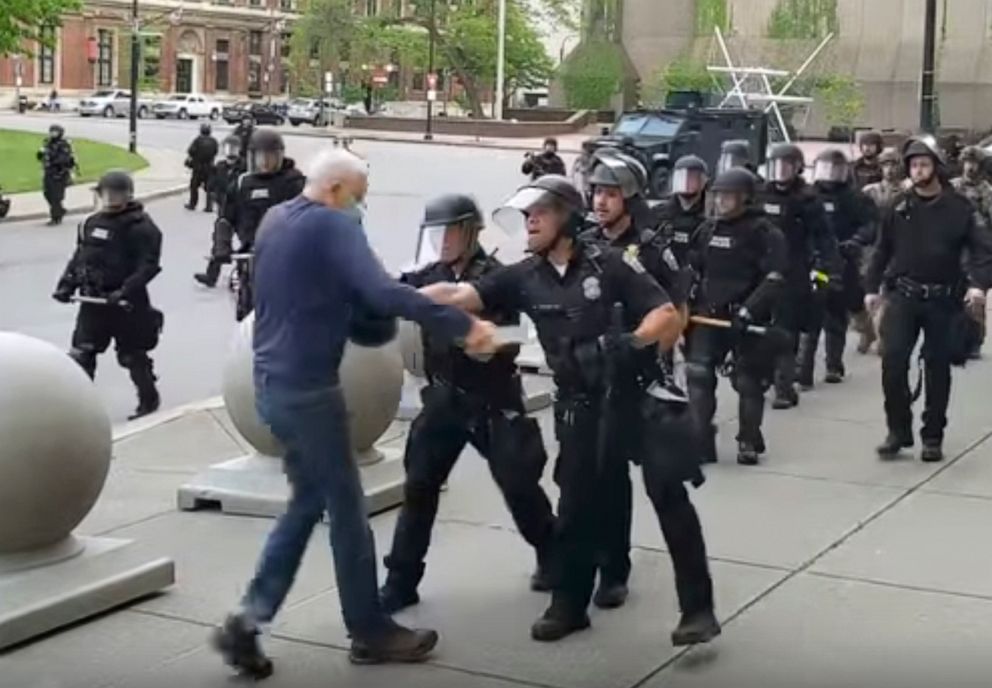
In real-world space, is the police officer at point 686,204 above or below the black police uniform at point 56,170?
above

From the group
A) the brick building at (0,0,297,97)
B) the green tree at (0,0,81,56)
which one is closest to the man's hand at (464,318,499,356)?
the green tree at (0,0,81,56)

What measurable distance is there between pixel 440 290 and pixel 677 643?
1.55 m

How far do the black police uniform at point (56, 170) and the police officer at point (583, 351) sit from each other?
2303 centimetres

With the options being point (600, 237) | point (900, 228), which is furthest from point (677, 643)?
point (900, 228)

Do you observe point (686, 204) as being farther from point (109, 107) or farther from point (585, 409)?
point (109, 107)

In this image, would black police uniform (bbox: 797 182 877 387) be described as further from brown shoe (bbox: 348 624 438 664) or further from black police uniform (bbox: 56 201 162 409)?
brown shoe (bbox: 348 624 438 664)

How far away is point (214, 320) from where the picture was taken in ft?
57.5

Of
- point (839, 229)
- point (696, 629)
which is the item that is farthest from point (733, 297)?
point (696, 629)

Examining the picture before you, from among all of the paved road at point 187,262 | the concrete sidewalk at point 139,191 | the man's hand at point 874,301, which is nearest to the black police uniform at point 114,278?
the paved road at point 187,262

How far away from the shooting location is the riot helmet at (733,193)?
32.6 feet

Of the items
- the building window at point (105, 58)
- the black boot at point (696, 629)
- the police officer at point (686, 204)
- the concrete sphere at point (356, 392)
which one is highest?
the building window at point (105, 58)

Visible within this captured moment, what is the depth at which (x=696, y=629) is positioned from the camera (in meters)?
6.33

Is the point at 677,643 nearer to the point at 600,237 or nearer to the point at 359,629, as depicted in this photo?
the point at 359,629

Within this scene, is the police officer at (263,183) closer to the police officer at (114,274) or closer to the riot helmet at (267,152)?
the riot helmet at (267,152)
